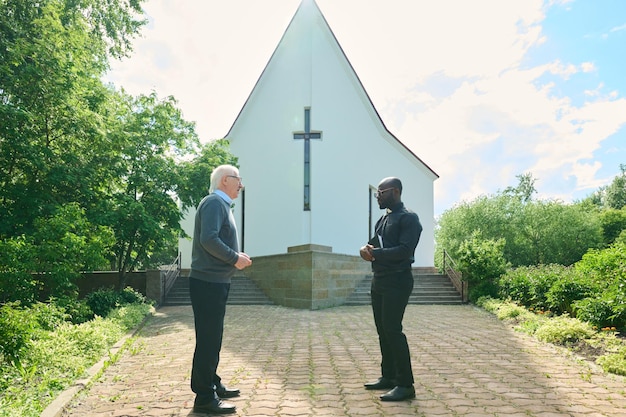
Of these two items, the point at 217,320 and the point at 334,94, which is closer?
the point at 217,320

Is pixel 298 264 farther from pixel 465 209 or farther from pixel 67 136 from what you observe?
pixel 465 209

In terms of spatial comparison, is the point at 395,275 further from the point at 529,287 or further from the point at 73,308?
the point at 529,287

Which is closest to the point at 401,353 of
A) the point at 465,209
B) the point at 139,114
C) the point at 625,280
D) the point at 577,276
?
the point at 625,280

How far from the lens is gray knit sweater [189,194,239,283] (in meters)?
3.71

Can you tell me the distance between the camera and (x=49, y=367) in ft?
17.9

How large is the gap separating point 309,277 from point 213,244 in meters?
11.1

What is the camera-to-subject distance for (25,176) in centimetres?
1196

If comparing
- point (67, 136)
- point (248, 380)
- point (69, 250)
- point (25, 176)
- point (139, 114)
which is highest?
point (139, 114)

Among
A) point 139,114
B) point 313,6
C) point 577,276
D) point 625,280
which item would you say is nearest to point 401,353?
point 625,280

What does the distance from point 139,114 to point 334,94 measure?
10993 mm

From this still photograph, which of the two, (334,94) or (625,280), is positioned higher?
(334,94)

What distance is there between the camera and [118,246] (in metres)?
16.2

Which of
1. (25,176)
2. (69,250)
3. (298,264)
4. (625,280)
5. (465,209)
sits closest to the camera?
(625,280)

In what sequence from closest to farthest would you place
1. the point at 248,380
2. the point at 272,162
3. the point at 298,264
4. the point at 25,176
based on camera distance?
the point at 248,380
the point at 25,176
the point at 298,264
the point at 272,162
